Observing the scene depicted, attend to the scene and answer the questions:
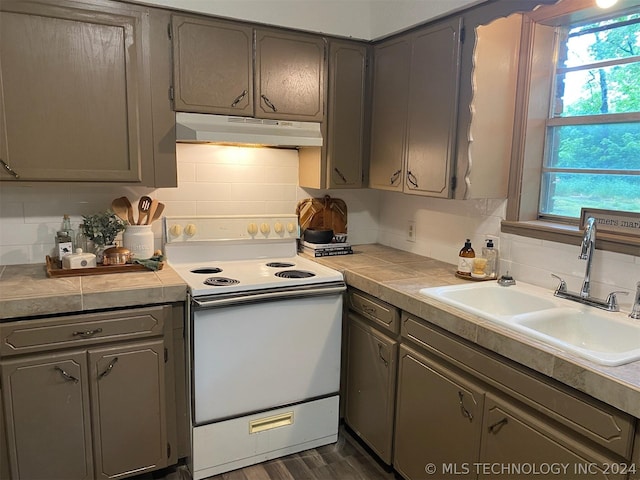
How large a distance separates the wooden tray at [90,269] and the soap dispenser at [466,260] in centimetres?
153

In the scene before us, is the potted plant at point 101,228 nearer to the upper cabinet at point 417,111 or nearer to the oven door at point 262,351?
the oven door at point 262,351

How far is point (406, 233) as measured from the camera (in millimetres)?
3088

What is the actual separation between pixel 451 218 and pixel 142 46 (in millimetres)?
1839

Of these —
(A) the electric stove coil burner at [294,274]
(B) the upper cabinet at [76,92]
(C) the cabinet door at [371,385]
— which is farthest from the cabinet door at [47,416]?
(C) the cabinet door at [371,385]

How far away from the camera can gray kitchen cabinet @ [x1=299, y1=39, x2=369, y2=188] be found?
2.79 m

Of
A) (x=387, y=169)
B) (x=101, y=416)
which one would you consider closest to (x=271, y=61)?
(x=387, y=169)

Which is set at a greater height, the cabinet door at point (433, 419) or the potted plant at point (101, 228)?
the potted plant at point (101, 228)

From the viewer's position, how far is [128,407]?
2.15 metres

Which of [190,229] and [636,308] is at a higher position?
[190,229]

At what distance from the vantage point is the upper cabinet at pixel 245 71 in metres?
2.38

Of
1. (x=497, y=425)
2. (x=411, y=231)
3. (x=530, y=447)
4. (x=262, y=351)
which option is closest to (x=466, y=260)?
(x=411, y=231)

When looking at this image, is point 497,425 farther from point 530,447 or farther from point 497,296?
point 497,296

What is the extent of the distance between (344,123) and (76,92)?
142 cm

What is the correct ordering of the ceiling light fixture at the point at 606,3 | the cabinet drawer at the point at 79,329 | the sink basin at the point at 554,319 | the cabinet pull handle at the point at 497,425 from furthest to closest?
the cabinet drawer at the point at 79,329 < the ceiling light fixture at the point at 606,3 < the cabinet pull handle at the point at 497,425 < the sink basin at the point at 554,319
